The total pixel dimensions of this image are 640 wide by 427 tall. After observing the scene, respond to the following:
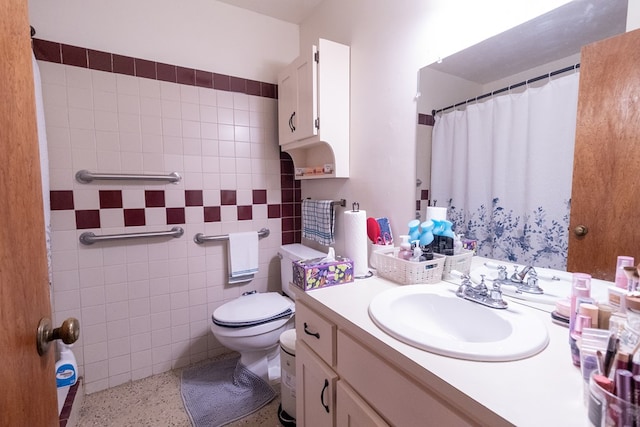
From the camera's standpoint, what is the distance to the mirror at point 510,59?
31.6 inches

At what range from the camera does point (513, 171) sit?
0.98 m

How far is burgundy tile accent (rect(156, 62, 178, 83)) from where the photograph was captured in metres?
1.74

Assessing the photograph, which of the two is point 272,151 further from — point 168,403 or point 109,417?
point 109,417

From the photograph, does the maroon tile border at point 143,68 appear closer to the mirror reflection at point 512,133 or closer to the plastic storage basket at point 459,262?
the mirror reflection at point 512,133

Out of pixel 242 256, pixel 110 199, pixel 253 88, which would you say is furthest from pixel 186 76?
pixel 242 256

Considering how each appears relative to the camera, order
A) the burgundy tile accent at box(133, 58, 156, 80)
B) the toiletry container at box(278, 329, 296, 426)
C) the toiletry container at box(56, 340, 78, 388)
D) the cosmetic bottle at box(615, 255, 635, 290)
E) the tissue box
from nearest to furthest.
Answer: the cosmetic bottle at box(615, 255, 635, 290)
the tissue box
the toiletry container at box(278, 329, 296, 426)
the toiletry container at box(56, 340, 78, 388)
the burgundy tile accent at box(133, 58, 156, 80)

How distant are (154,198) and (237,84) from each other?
0.91 metres

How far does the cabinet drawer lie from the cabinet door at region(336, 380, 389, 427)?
0.09m

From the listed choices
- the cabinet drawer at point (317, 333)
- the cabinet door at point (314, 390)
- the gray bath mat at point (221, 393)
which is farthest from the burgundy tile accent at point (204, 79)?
the gray bath mat at point (221, 393)

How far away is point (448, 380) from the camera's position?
55cm

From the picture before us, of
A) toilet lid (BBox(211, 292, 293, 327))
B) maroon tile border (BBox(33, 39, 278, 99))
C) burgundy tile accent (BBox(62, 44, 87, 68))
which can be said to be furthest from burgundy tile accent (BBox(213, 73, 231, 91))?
toilet lid (BBox(211, 292, 293, 327))

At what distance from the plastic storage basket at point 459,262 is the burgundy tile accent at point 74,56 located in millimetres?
2045

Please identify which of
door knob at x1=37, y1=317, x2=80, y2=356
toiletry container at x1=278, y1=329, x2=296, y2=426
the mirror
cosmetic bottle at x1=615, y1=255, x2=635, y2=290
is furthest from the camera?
toiletry container at x1=278, y1=329, x2=296, y2=426

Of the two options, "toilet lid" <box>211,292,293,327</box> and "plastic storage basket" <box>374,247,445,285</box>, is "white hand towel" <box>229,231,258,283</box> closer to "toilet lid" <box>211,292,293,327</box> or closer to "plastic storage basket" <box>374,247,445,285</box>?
"toilet lid" <box>211,292,293,327</box>
